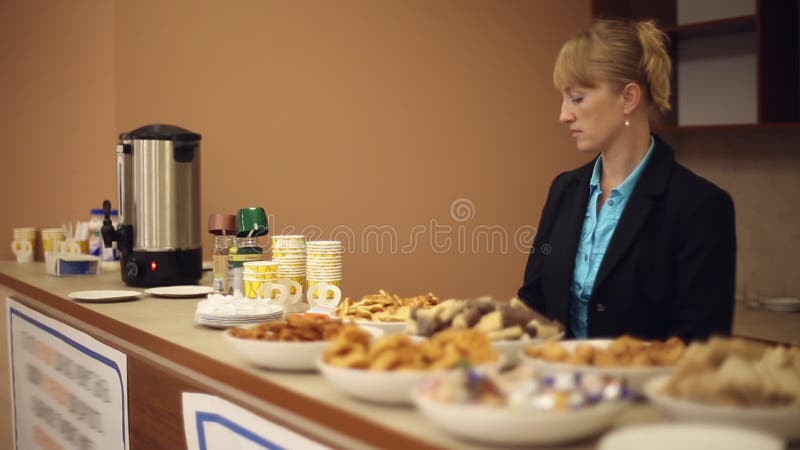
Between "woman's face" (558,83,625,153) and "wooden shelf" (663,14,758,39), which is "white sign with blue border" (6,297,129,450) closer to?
"woman's face" (558,83,625,153)

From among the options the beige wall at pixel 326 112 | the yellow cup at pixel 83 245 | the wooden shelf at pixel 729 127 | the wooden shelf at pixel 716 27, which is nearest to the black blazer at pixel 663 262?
the wooden shelf at pixel 729 127

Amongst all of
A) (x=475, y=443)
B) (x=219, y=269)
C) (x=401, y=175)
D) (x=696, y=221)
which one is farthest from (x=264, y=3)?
(x=475, y=443)

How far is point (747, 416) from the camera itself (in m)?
0.97

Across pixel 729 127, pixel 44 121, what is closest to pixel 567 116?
pixel 729 127

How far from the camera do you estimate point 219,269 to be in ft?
7.47

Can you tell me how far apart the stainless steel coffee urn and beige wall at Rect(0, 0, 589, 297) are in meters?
0.65

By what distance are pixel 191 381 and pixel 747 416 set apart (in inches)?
42.2

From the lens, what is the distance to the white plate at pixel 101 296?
7.54 ft

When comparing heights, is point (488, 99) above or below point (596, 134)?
above

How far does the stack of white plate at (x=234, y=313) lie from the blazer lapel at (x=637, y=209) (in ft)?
2.35

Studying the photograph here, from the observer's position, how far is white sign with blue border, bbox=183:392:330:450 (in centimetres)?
136

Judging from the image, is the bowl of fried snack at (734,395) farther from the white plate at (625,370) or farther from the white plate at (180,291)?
the white plate at (180,291)

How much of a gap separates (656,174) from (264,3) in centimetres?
203

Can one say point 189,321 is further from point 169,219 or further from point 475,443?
point 475,443
